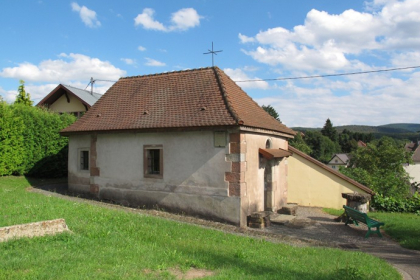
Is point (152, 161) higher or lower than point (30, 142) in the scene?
lower

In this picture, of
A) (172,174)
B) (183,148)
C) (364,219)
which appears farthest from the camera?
(172,174)

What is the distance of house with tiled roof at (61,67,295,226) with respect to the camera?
11.4m

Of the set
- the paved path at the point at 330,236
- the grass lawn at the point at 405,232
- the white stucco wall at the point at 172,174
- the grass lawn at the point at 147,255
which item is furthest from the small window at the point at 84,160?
the grass lawn at the point at 405,232

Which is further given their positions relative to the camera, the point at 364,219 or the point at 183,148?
the point at 183,148

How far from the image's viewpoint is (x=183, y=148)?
12117 mm

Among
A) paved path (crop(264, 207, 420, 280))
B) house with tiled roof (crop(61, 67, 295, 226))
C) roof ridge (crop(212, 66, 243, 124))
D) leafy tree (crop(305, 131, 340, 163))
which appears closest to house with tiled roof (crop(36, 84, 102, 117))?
house with tiled roof (crop(61, 67, 295, 226))

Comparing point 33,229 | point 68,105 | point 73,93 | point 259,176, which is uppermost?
point 73,93

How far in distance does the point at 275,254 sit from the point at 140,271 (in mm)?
3234

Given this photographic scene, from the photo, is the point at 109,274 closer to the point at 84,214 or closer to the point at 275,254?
the point at 275,254

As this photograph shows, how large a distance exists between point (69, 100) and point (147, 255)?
24519 mm

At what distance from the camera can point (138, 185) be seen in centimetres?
1299

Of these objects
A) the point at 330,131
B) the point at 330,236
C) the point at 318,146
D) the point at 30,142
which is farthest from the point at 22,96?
the point at 330,131

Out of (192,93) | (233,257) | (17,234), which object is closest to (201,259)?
(233,257)

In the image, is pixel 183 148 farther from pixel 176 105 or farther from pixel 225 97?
pixel 225 97
